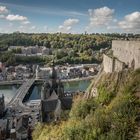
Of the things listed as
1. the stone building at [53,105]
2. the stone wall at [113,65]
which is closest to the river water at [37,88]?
the stone building at [53,105]

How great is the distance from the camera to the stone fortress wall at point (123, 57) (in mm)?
18391

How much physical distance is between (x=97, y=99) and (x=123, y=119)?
206 inches

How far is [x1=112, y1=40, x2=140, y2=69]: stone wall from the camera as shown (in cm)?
1827

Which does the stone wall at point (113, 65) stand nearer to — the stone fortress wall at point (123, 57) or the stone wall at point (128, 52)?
the stone fortress wall at point (123, 57)

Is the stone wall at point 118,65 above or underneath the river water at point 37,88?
above

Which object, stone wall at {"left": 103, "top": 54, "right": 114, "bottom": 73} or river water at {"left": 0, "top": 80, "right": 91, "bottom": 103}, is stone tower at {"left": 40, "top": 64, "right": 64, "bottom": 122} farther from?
river water at {"left": 0, "top": 80, "right": 91, "bottom": 103}

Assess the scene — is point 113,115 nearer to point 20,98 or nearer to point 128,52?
point 128,52

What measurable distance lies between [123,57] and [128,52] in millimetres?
934

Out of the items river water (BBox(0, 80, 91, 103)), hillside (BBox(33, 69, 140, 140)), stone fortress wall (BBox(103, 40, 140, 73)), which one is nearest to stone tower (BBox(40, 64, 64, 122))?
stone fortress wall (BBox(103, 40, 140, 73))

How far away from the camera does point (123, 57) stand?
20.6 m

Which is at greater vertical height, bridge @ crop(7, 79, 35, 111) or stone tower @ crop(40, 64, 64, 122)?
stone tower @ crop(40, 64, 64, 122)

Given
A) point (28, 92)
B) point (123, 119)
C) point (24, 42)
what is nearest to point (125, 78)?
point (123, 119)

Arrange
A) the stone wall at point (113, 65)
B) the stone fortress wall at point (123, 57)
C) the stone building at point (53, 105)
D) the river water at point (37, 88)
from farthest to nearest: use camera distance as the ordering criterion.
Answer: the river water at point (37, 88)
the stone building at point (53, 105)
the stone wall at point (113, 65)
the stone fortress wall at point (123, 57)

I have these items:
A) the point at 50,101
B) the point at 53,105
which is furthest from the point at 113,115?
the point at 50,101
